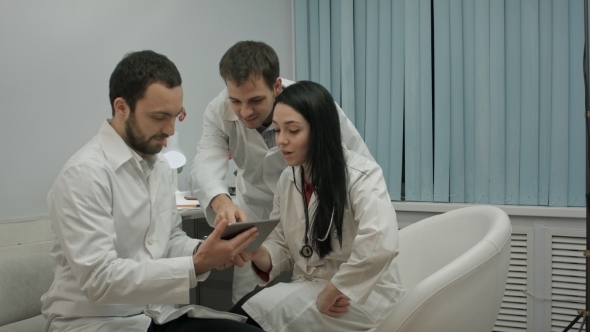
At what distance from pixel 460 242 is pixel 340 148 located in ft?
2.28

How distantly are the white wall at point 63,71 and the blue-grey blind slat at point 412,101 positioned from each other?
1263 mm

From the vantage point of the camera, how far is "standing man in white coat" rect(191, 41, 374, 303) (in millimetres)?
1891

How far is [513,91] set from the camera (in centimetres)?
318

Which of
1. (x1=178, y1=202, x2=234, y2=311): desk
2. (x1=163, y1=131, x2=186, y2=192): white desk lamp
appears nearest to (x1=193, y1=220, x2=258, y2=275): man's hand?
(x1=163, y1=131, x2=186, y2=192): white desk lamp

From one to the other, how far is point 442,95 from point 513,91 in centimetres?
40

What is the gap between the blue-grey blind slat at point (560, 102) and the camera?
3.05 metres

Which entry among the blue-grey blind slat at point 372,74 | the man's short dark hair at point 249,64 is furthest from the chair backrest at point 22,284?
the blue-grey blind slat at point 372,74

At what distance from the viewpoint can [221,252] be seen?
4.86 ft

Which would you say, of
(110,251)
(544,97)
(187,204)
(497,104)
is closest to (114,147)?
(110,251)

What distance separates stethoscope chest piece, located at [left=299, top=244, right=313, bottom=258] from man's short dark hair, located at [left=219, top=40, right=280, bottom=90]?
57 centimetres

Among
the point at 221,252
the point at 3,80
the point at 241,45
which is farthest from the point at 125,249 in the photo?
the point at 3,80

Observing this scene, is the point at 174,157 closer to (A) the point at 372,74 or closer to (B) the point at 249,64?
(B) the point at 249,64

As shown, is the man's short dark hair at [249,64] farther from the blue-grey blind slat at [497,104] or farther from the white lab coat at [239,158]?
the blue-grey blind slat at [497,104]

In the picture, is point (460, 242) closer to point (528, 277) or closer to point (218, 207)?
point (218, 207)
